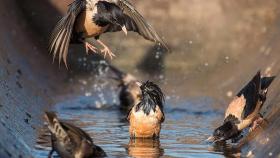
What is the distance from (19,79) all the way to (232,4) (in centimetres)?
448

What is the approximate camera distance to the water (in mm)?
9016

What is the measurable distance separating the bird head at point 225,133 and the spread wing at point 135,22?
157cm

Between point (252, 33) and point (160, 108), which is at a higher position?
point (252, 33)

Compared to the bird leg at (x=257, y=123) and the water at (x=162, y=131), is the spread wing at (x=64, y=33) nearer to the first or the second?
the water at (x=162, y=131)

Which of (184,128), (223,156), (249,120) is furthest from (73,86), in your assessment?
(223,156)

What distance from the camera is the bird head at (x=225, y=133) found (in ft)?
31.5

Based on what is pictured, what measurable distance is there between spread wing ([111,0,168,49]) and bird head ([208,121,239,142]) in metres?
1.57

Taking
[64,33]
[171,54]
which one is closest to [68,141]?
[64,33]

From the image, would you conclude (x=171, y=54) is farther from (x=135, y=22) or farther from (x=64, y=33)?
(x=64, y=33)

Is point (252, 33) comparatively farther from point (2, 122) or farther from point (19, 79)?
point (2, 122)

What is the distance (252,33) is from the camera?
604 inches

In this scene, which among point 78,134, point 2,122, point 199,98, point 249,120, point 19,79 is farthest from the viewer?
point 199,98

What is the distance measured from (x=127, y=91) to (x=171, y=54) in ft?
6.79

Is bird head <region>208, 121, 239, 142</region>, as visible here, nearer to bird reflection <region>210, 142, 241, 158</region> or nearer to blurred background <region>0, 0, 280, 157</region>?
bird reflection <region>210, 142, 241, 158</region>
